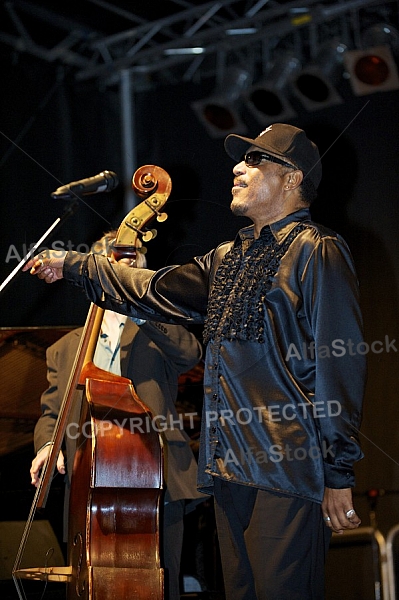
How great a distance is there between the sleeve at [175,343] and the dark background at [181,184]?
24 cm

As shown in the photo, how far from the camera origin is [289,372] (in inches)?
75.9

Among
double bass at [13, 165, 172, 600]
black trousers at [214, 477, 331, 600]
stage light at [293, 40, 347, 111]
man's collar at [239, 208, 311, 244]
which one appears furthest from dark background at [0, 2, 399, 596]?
black trousers at [214, 477, 331, 600]

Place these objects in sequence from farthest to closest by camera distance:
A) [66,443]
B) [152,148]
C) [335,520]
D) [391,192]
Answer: [152,148]
[391,192]
[66,443]
[335,520]

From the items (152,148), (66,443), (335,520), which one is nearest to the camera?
(335,520)

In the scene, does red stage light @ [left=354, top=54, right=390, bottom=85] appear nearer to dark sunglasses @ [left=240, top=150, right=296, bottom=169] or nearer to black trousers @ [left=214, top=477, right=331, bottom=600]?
dark sunglasses @ [left=240, top=150, right=296, bottom=169]

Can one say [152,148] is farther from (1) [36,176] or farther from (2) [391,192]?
(2) [391,192]

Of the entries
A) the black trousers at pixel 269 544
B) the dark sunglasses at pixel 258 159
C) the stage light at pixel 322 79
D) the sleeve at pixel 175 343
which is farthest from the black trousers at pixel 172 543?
the stage light at pixel 322 79

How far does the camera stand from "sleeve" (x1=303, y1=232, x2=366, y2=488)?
184 cm

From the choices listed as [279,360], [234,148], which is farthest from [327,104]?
[279,360]

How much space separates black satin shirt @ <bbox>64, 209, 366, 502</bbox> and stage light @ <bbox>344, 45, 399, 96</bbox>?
1.52 meters

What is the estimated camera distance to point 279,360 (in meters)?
1.93

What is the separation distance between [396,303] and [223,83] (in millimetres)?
1261

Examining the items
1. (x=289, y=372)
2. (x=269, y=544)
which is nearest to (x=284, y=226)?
(x=289, y=372)

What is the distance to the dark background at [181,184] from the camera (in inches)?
139
